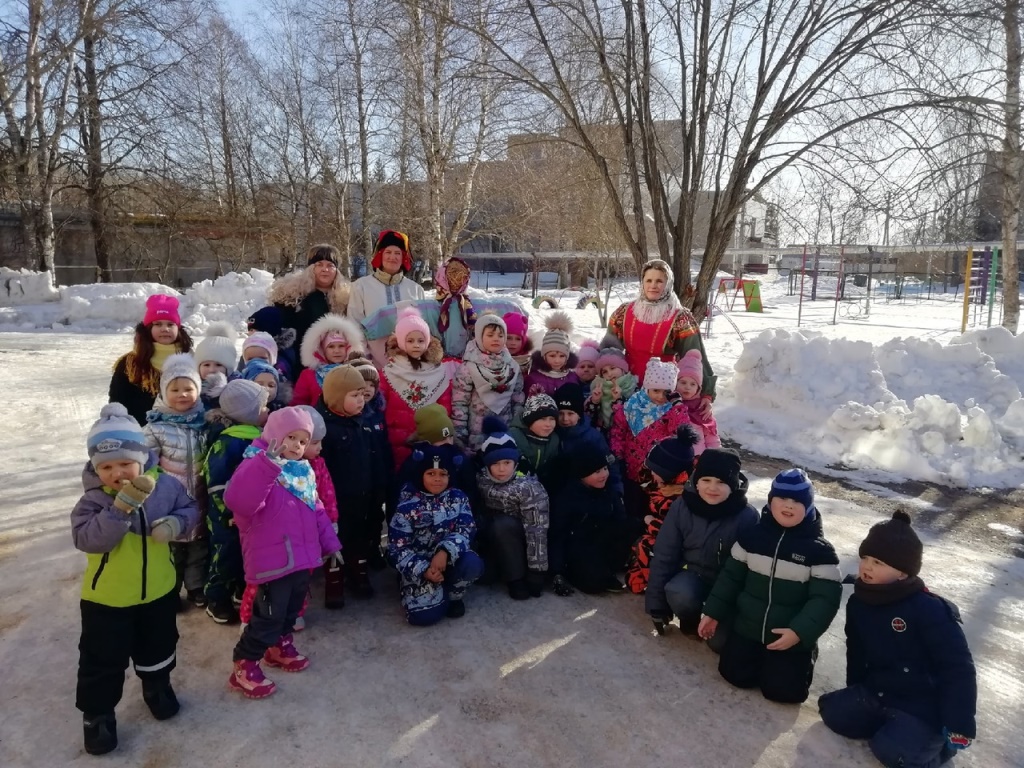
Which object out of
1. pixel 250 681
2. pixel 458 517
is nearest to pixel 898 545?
pixel 458 517

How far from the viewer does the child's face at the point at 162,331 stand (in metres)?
4.09

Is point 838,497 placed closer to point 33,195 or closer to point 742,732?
point 742,732

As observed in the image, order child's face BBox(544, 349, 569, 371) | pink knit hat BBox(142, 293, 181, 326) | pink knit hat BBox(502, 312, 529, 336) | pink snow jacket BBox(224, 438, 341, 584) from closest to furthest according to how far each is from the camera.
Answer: pink snow jacket BBox(224, 438, 341, 584) → pink knit hat BBox(142, 293, 181, 326) → child's face BBox(544, 349, 569, 371) → pink knit hat BBox(502, 312, 529, 336)

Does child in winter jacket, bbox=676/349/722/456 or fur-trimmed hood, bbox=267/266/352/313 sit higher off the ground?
fur-trimmed hood, bbox=267/266/352/313

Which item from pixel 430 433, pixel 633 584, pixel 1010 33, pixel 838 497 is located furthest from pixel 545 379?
pixel 1010 33

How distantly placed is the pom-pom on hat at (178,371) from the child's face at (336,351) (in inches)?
33.2

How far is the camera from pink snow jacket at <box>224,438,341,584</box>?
2.84 meters

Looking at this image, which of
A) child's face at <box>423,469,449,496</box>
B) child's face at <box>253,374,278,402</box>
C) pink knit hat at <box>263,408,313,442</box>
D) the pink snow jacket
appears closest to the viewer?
the pink snow jacket

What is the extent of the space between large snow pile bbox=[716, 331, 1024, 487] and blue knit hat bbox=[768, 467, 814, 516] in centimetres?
393

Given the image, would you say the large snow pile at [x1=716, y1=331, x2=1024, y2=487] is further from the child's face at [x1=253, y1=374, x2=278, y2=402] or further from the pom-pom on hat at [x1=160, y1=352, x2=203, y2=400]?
the pom-pom on hat at [x1=160, y1=352, x2=203, y2=400]

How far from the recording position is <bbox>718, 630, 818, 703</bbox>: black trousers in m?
2.93

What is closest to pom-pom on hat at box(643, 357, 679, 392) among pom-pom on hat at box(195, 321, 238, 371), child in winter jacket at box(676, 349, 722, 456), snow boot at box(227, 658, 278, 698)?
child in winter jacket at box(676, 349, 722, 456)

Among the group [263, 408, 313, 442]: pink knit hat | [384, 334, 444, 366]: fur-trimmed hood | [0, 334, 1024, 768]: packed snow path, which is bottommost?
[0, 334, 1024, 768]: packed snow path

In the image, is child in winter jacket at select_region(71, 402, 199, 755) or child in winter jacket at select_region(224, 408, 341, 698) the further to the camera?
child in winter jacket at select_region(224, 408, 341, 698)
